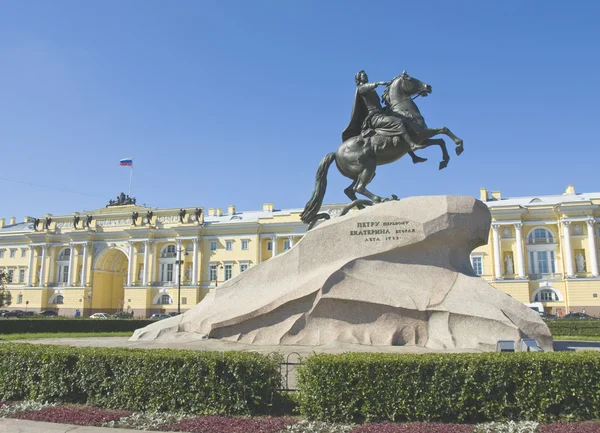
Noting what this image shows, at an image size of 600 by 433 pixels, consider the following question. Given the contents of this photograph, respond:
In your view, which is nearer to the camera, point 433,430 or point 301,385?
point 433,430

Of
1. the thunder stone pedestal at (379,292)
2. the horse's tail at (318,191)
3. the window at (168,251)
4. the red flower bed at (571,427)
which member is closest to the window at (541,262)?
the window at (168,251)

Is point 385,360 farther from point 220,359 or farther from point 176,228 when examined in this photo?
point 176,228

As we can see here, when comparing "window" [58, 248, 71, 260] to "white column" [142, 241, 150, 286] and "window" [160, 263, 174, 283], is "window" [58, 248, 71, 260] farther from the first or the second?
"window" [160, 263, 174, 283]

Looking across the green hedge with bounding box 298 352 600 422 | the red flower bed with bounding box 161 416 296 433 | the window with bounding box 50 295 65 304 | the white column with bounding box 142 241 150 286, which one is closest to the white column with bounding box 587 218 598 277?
the white column with bounding box 142 241 150 286

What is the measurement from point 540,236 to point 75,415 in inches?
2365

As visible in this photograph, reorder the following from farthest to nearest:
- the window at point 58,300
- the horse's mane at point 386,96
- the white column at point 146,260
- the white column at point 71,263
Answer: the window at point 58,300 → the white column at point 71,263 → the white column at point 146,260 → the horse's mane at point 386,96

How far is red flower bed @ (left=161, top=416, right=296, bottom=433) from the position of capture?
5.99 m

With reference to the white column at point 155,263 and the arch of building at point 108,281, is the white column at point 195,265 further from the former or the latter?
the arch of building at point 108,281

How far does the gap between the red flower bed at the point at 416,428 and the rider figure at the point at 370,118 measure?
774 centimetres

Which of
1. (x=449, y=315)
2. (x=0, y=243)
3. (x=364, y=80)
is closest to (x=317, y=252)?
(x=449, y=315)

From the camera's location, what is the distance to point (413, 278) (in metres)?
11.0

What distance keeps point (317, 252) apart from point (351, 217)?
3.60ft

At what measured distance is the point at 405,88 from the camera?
508 inches

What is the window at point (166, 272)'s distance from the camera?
2758 inches
